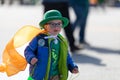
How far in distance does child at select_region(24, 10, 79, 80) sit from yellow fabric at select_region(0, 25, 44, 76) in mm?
293

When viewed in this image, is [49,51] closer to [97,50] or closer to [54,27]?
[54,27]

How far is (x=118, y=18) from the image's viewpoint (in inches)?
846

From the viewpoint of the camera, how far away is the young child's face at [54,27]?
615cm

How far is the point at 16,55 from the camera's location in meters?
6.63

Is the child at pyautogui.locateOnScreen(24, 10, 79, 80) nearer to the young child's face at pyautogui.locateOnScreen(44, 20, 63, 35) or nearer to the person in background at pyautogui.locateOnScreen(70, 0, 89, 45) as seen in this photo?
the young child's face at pyautogui.locateOnScreen(44, 20, 63, 35)

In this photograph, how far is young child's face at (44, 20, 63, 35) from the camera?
242 inches

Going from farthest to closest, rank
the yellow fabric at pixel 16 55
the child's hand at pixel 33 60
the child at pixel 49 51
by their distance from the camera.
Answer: the yellow fabric at pixel 16 55, the child at pixel 49 51, the child's hand at pixel 33 60

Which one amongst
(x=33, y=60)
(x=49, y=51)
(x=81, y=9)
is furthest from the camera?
(x=81, y=9)

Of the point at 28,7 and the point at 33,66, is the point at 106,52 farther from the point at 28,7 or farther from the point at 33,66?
the point at 28,7

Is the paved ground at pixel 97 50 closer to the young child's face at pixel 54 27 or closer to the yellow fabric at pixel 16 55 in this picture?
the yellow fabric at pixel 16 55

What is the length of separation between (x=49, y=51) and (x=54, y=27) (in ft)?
0.82

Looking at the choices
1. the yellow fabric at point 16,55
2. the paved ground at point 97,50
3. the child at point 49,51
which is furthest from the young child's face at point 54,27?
the paved ground at point 97,50

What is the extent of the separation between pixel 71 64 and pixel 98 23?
43.7 feet

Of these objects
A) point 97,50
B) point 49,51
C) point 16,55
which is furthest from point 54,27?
point 97,50
